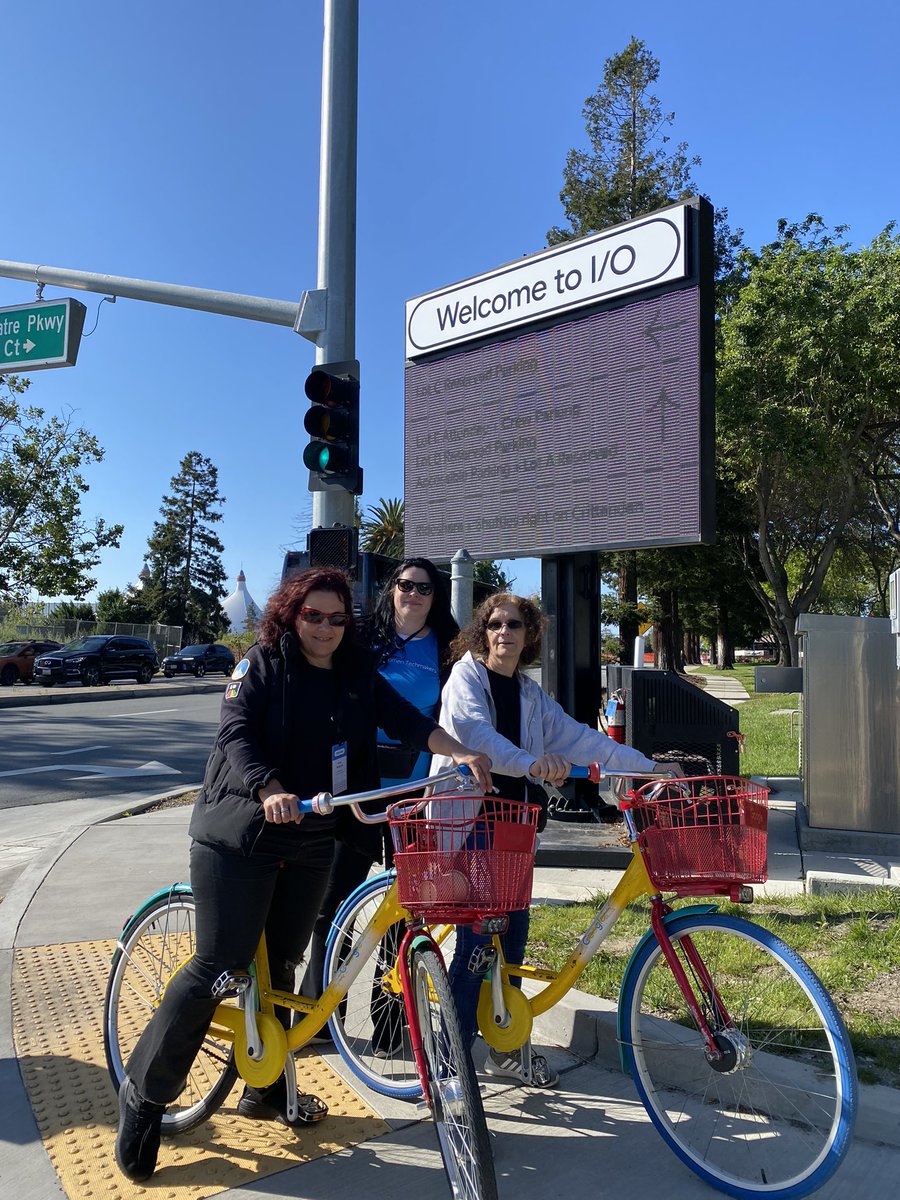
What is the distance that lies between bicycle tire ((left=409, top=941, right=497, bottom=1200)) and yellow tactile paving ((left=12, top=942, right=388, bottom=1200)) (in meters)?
0.77

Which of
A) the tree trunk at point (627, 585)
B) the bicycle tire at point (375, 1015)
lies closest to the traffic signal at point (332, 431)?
the bicycle tire at point (375, 1015)

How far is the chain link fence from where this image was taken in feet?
139

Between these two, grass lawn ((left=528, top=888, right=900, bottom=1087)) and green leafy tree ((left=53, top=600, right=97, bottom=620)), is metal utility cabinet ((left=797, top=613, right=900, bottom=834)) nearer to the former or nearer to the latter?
grass lawn ((left=528, top=888, right=900, bottom=1087))

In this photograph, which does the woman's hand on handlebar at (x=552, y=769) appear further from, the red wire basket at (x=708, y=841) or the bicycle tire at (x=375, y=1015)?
the bicycle tire at (x=375, y=1015)

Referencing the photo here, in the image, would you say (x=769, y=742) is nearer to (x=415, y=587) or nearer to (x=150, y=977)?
(x=415, y=587)

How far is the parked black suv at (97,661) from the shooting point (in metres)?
32.0

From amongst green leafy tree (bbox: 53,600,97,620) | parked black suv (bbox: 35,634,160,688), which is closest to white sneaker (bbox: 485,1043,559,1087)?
parked black suv (bbox: 35,634,160,688)

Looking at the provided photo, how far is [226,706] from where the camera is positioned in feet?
9.68

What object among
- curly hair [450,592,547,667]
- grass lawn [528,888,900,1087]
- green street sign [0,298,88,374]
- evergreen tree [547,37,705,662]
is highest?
evergreen tree [547,37,705,662]

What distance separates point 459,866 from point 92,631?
150ft

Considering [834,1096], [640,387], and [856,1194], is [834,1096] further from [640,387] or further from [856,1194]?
[640,387]

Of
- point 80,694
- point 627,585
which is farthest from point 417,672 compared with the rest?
point 627,585

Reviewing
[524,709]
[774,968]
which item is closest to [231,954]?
[524,709]

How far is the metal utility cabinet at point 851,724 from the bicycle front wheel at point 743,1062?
4193 millimetres
